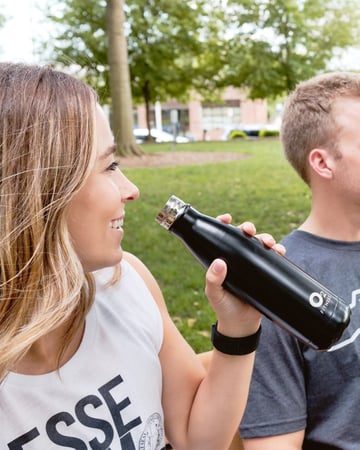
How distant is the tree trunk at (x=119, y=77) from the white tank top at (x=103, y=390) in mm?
9585

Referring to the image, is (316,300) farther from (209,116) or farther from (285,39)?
(209,116)

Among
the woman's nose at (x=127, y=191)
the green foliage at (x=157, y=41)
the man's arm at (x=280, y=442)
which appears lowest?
the man's arm at (x=280, y=442)

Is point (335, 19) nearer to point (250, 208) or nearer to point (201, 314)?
point (250, 208)

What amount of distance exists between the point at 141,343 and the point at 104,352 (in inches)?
4.3

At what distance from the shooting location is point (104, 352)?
4.16 feet

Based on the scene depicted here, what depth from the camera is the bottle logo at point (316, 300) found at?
118 centimetres

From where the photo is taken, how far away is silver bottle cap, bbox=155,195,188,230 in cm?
122

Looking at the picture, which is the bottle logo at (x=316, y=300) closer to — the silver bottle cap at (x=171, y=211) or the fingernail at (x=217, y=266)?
the fingernail at (x=217, y=266)

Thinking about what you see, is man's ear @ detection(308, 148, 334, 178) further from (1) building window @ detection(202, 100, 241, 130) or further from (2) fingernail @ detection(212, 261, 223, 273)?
(1) building window @ detection(202, 100, 241, 130)

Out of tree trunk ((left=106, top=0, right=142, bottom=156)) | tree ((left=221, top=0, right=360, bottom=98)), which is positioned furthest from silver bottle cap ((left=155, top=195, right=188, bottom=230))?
tree ((left=221, top=0, right=360, bottom=98))

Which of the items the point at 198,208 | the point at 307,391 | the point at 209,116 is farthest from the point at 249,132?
the point at 307,391

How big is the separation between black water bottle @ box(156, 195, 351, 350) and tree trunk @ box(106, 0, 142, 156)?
9.72 metres

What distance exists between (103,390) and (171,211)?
45cm

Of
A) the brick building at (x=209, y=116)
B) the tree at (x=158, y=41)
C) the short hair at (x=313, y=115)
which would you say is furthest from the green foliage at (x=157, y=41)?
the brick building at (x=209, y=116)
